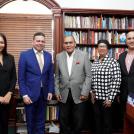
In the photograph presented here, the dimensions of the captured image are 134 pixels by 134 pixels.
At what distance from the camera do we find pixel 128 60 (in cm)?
228

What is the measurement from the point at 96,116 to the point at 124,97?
49cm

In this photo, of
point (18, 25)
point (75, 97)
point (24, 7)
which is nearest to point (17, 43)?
point (18, 25)

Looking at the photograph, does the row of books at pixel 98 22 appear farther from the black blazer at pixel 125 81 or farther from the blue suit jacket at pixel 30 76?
the blue suit jacket at pixel 30 76

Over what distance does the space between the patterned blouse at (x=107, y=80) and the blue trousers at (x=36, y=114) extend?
787mm

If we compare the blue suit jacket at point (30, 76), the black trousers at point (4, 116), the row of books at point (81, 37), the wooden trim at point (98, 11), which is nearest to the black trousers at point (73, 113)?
the blue suit jacket at point (30, 76)

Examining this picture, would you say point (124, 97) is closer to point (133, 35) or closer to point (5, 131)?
point (133, 35)

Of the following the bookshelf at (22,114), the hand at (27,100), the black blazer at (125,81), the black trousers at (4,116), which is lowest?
the bookshelf at (22,114)

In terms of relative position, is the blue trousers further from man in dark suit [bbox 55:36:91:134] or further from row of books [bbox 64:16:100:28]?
row of books [bbox 64:16:100:28]

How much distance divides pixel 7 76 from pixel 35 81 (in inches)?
13.9

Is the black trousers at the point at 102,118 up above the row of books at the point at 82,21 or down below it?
below

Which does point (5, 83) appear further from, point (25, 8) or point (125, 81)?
point (25, 8)

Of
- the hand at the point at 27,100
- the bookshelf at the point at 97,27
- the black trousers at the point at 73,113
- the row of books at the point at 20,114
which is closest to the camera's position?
the hand at the point at 27,100

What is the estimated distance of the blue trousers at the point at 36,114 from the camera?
2.11 meters

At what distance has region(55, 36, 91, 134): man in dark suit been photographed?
221cm
